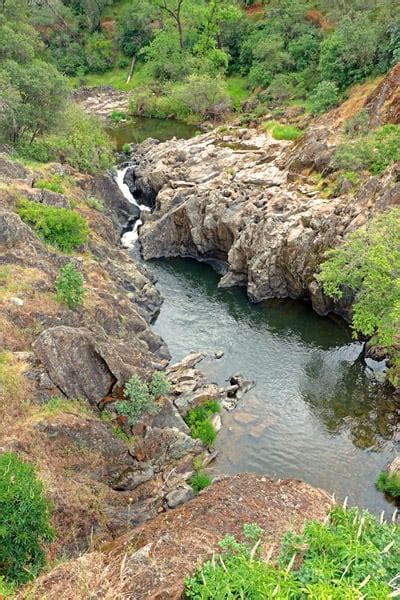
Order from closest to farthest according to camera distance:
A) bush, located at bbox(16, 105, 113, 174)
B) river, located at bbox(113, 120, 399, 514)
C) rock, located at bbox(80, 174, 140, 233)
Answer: river, located at bbox(113, 120, 399, 514) → bush, located at bbox(16, 105, 113, 174) → rock, located at bbox(80, 174, 140, 233)

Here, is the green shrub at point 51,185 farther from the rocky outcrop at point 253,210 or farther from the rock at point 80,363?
the rock at point 80,363

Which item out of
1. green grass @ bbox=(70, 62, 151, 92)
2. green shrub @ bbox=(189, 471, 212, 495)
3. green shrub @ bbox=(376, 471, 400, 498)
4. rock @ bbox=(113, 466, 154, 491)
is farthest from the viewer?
green grass @ bbox=(70, 62, 151, 92)

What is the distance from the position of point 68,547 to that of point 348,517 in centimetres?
1017

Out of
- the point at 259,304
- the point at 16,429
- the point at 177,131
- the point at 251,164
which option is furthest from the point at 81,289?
the point at 177,131

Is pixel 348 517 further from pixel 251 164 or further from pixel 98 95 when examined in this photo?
pixel 98 95

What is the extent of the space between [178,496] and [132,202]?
4388 centimetres

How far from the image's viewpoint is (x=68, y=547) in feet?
61.9

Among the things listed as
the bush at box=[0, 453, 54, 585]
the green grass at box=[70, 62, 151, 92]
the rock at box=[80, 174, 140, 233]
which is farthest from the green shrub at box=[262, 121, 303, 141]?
the bush at box=[0, 453, 54, 585]

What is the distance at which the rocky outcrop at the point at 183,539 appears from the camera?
13133 mm

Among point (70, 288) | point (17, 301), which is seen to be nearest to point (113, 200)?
point (70, 288)

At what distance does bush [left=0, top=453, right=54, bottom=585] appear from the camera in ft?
49.8

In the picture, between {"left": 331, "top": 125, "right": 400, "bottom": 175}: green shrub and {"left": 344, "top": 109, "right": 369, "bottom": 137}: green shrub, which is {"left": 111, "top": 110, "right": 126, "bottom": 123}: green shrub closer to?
{"left": 344, "top": 109, "right": 369, "bottom": 137}: green shrub

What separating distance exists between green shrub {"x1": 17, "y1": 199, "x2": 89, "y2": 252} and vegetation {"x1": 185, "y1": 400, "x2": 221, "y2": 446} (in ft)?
49.7

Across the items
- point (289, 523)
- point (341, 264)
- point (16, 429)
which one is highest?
point (341, 264)
